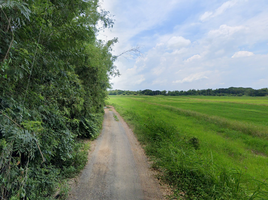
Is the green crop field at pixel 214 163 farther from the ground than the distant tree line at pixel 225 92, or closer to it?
closer to it

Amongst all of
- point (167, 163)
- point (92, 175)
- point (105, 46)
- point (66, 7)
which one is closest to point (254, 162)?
point (167, 163)

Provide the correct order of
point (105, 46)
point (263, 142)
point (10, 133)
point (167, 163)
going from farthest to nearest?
point (105, 46), point (263, 142), point (167, 163), point (10, 133)

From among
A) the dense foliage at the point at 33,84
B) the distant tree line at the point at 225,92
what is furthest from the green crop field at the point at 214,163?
the distant tree line at the point at 225,92

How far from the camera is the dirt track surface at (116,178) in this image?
364 cm

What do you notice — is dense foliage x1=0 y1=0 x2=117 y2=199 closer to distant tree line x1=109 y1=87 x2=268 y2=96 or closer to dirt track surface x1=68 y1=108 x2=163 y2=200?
dirt track surface x1=68 y1=108 x2=163 y2=200

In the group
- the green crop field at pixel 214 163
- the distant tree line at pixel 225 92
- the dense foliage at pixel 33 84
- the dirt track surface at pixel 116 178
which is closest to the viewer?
the dense foliage at pixel 33 84

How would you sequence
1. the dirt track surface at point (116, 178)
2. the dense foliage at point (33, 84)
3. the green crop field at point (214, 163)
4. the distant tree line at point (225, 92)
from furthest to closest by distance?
1. the distant tree line at point (225, 92)
2. the dirt track surface at point (116, 178)
3. the green crop field at point (214, 163)
4. the dense foliage at point (33, 84)

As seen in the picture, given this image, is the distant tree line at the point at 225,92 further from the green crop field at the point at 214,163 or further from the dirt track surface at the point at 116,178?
the dirt track surface at the point at 116,178

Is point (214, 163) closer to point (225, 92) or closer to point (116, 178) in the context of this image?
point (116, 178)

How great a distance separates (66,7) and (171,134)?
6.89 metres

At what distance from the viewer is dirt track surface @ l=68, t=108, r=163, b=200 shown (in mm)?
3639

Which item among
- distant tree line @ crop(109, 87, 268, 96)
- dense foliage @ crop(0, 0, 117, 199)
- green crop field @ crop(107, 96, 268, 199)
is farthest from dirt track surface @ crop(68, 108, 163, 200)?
distant tree line @ crop(109, 87, 268, 96)

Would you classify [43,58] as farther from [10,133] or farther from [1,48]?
[10,133]

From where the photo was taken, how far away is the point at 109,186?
3.97 meters
